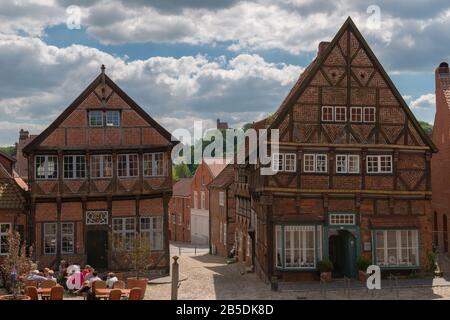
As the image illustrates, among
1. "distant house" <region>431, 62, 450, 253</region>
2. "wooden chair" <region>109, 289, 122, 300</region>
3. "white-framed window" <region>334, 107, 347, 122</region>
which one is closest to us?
"wooden chair" <region>109, 289, 122, 300</region>

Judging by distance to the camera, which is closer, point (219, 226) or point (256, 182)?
point (256, 182)

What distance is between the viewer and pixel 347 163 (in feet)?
95.4

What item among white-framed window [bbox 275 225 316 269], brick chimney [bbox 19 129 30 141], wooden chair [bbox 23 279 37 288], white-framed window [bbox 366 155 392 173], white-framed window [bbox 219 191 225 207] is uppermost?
brick chimney [bbox 19 129 30 141]

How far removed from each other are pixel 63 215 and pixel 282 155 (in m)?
11.8

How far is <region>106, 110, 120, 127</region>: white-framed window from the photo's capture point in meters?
31.3

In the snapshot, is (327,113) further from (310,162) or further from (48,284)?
(48,284)

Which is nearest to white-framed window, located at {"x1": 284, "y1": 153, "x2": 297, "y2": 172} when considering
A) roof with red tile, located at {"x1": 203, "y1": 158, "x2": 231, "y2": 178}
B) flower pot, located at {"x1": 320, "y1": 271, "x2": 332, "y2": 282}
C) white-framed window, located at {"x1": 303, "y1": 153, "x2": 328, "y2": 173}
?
white-framed window, located at {"x1": 303, "y1": 153, "x2": 328, "y2": 173}

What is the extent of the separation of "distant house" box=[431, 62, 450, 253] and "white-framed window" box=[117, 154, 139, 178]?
1956 centimetres

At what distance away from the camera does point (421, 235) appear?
29.3 m

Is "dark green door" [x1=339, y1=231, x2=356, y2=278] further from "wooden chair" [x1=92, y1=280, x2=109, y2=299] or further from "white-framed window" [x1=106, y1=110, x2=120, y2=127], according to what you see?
"white-framed window" [x1=106, y1=110, x2=120, y2=127]

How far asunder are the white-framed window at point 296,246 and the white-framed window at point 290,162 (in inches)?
108
